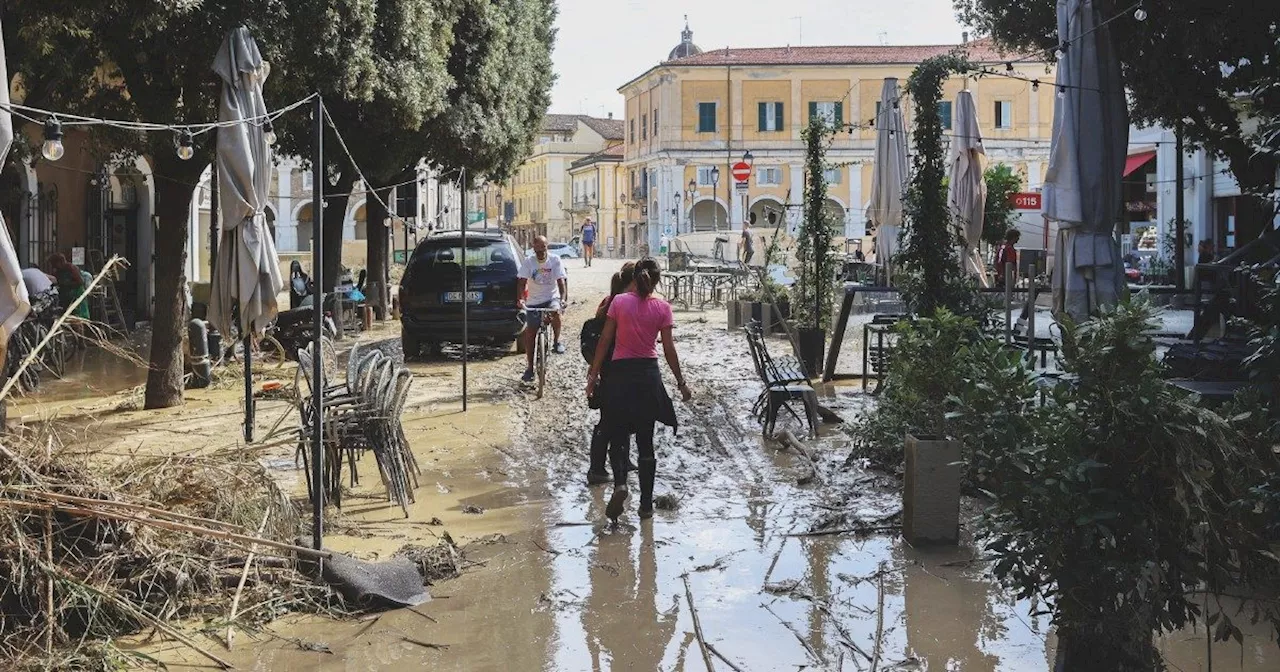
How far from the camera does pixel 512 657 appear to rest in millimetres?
6035

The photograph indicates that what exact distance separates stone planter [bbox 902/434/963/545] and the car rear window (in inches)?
474

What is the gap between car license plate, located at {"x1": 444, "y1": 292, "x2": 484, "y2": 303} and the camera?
62.0 ft

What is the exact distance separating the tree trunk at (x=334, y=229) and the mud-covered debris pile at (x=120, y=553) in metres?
17.4

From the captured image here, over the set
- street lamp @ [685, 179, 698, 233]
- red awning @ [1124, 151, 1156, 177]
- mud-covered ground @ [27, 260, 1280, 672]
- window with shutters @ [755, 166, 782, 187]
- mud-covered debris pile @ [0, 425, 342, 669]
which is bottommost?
mud-covered ground @ [27, 260, 1280, 672]

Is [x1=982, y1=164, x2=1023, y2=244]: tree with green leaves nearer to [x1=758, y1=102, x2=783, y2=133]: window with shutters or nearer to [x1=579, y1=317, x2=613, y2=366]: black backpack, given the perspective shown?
[x1=579, y1=317, x2=613, y2=366]: black backpack

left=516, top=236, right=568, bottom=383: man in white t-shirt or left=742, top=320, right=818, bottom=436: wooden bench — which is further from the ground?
left=516, top=236, right=568, bottom=383: man in white t-shirt

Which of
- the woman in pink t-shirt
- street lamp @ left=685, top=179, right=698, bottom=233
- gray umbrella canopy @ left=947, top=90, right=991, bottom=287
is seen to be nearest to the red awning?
gray umbrella canopy @ left=947, top=90, right=991, bottom=287

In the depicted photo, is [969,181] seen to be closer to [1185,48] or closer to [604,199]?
[1185,48]

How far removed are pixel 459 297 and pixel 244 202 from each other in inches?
319

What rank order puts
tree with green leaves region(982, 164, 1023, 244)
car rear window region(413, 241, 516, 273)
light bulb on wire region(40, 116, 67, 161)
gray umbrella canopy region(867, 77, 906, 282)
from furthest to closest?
tree with green leaves region(982, 164, 1023, 244), car rear window region(413, 241, 516, 273), gray umbrella canopy region(867, 77, 906, 282), light bulb on wire region(40, 116, 67, 161)

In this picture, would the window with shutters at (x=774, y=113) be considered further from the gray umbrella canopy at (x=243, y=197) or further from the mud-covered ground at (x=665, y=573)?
the gray umbrella canopy at (x=243, y=197)

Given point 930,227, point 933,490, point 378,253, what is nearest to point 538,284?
point 930,227

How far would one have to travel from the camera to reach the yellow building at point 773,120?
68.8m

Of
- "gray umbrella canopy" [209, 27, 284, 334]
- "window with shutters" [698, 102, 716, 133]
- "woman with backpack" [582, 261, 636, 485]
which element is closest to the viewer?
"woman with backpack" [582, 261, 636, 485]
